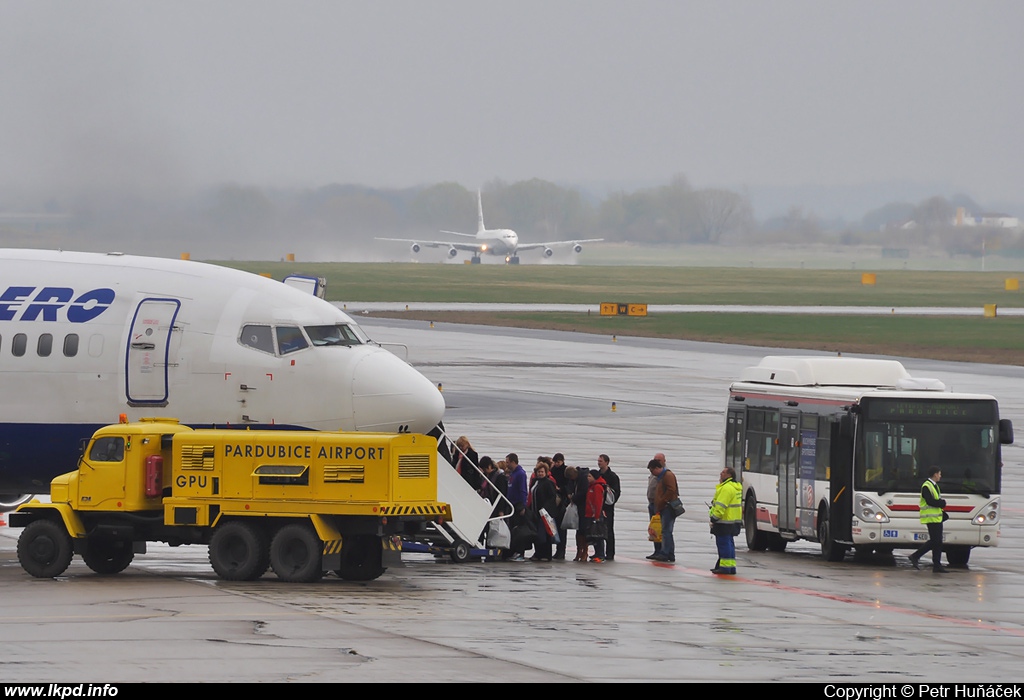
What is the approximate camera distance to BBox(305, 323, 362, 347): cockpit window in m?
25.9

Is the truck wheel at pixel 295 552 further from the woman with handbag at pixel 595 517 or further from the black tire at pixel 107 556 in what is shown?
the woman with handbag at pixel 595 517

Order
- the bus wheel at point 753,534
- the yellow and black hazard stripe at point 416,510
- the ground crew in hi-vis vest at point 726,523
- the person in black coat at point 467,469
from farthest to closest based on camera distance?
the bus wheel at point 753,534, the person in black coat at point 467,469, the ground crew in hi-vis vest at point 726,523, the yellow and black hazard stripe at point 416,510

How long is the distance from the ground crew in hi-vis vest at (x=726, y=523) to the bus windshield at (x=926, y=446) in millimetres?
2642

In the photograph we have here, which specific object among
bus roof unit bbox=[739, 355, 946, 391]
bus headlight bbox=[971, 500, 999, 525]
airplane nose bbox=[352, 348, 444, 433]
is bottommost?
bus headlight bbox=[971, 500, 999, 525]

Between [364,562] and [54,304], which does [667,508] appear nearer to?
[364,562]

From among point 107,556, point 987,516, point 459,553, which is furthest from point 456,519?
point 987,516

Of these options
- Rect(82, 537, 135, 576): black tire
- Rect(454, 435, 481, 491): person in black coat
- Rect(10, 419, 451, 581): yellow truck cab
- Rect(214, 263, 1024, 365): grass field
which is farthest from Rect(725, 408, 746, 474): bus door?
Rect(214, 263, 1024, 365): grass field

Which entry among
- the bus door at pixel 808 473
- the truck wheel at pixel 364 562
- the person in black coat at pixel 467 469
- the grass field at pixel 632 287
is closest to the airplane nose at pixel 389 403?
the person in black coat at pixel 467 469

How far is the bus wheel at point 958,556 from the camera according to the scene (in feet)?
91.6

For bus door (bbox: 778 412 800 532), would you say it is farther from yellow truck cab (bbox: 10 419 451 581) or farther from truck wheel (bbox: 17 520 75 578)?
truck wheel (bbox: 17 520 75 578)

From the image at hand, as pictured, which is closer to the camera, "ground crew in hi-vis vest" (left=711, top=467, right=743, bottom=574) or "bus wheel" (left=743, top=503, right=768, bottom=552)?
"ground crew in hi-vis vest" (left=711, top=467, right=743, bottom=574)

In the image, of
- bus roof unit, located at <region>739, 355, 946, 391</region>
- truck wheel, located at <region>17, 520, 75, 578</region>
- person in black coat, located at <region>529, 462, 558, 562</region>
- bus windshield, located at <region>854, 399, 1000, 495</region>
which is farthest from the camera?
bus roof unit, located at <region>739, 355, 946, 391</region>

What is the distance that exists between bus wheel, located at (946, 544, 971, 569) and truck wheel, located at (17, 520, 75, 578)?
1544 centimetres

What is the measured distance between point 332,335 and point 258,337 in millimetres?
1290
